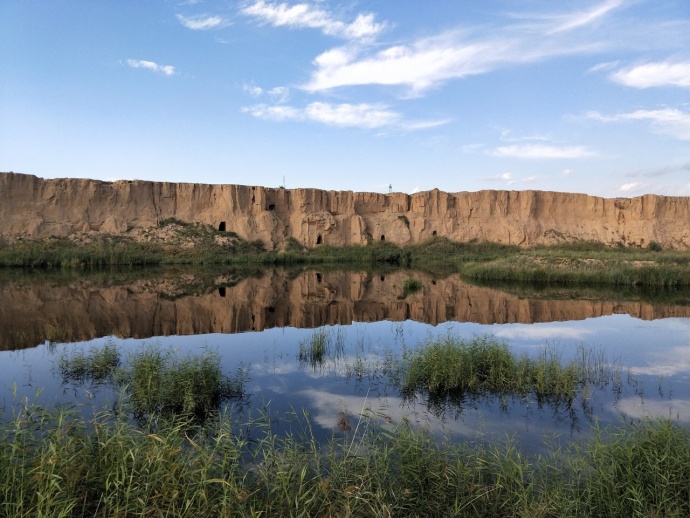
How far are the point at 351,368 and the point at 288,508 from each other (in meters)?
5.29

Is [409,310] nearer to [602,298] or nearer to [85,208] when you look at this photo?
[602,298]

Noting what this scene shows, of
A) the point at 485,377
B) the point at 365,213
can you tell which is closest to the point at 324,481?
the point at 485,377

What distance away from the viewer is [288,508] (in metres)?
3.66

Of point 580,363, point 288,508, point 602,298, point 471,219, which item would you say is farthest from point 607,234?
point 288,508

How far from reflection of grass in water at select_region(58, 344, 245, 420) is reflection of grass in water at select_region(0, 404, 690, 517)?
2123 millimetres

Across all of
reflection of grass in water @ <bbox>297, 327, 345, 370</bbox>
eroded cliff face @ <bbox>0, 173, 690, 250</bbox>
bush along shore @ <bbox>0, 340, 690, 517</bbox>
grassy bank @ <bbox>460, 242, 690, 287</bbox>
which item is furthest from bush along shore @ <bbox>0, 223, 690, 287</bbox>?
bush along shore @ <bbox>0, 340, 690, 517</bbox>

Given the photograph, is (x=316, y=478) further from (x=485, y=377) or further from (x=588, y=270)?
(x=588, y=270)

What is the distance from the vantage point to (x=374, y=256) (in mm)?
47625

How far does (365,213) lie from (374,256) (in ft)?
31.4

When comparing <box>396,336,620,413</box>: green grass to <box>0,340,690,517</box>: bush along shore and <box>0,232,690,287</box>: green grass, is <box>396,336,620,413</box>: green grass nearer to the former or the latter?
<box>0,340,690,517</box>: bush along shore

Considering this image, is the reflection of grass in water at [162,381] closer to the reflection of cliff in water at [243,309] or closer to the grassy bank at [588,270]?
the reflection of cliff in water at [243,309]

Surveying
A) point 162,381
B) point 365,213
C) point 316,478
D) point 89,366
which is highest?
point 365,213

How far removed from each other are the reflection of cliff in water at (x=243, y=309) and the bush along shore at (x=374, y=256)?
22.8 feet

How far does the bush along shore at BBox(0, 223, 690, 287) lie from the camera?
25.9 metres
